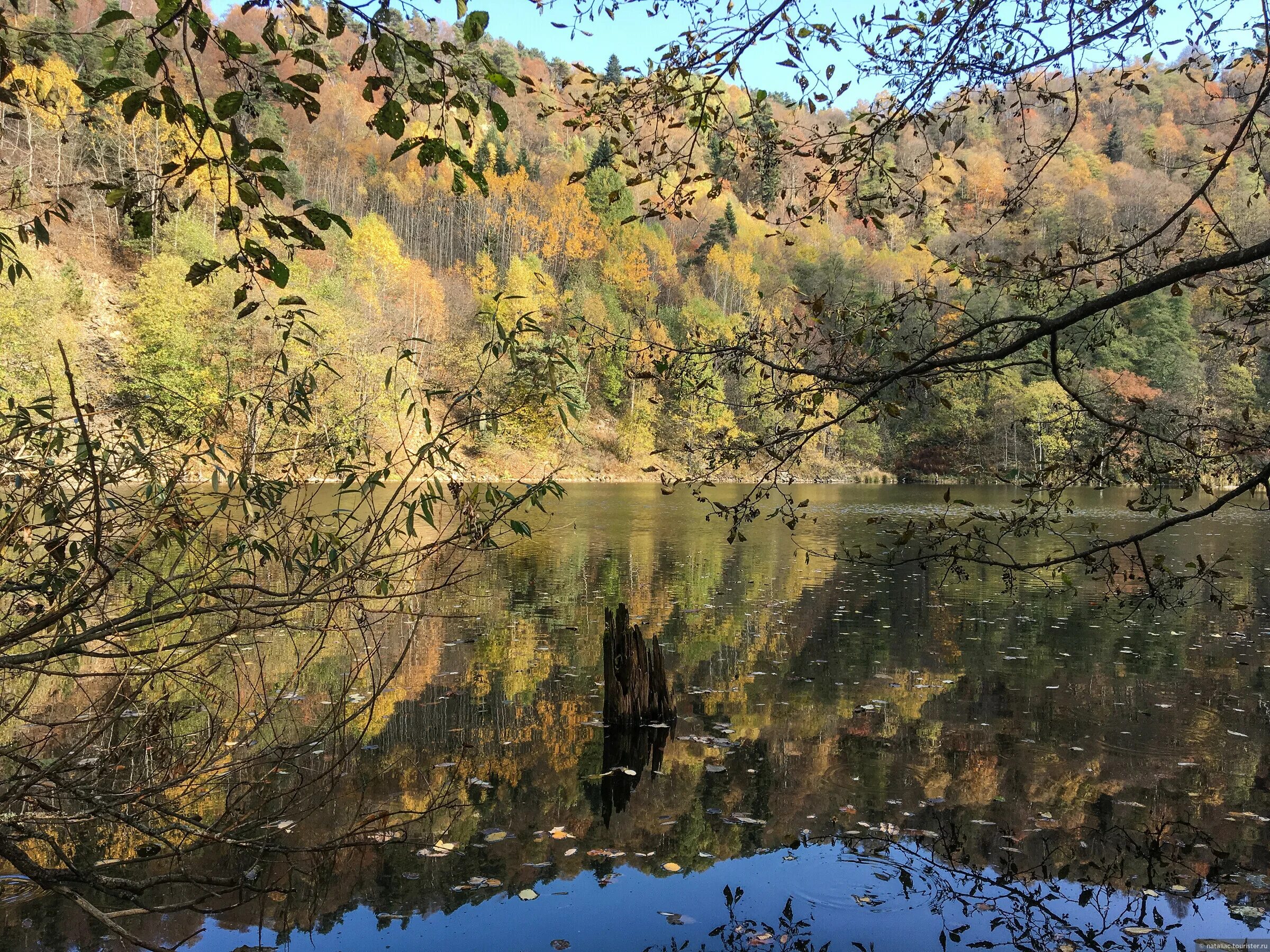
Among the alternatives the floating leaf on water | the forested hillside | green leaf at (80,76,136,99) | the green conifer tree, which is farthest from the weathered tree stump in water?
the green conifer tree

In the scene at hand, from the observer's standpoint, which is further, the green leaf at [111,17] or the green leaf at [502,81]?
the green leaf at [502,81]

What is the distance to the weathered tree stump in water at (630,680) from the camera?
7473 mm

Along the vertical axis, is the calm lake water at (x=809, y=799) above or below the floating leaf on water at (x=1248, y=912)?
below

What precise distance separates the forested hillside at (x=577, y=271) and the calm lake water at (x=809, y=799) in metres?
2.35

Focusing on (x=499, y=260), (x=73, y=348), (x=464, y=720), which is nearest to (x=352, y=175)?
(x=499, y=260)

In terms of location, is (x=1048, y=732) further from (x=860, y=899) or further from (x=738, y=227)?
(x=738, y=227)

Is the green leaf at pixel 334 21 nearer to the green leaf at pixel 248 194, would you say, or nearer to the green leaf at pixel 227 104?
the green leaf at pixel 227 104

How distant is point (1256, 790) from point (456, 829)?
18.3 ft

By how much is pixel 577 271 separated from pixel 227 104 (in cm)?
6812

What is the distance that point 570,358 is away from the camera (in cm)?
370

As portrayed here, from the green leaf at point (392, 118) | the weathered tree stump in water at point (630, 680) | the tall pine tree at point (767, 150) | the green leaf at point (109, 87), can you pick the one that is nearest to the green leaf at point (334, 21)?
the green leaf at point (392, 118)

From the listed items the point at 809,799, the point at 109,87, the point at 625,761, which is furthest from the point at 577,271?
the point at 109,87

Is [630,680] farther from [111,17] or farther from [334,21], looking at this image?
[111,17]

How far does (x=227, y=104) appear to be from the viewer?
2359 mm
